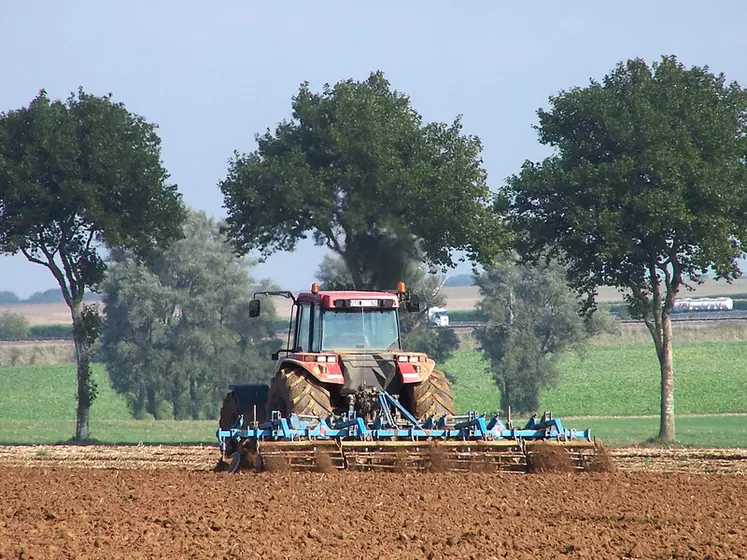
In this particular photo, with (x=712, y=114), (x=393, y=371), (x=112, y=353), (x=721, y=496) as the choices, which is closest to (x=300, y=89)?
(x=712, y=114)

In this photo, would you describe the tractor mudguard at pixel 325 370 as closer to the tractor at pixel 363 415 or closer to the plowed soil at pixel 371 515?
the tractor at pixel 363 415

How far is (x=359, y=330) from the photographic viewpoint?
19578 millimetres

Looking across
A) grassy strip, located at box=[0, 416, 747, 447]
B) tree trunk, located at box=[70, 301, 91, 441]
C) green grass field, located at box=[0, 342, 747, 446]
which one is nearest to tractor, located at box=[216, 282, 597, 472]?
tree trunk, located at box=[70, 301, 91, 441]

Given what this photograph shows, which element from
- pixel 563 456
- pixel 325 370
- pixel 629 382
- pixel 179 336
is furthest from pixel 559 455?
pixel 629 382

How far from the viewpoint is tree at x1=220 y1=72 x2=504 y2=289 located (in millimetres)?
34906

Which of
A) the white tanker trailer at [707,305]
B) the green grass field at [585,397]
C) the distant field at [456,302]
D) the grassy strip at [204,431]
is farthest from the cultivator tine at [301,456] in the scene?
the white tanker trailer at [707,305]

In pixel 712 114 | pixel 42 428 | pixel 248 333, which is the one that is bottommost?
pixel 42 428

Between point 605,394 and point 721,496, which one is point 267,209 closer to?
point 721,496

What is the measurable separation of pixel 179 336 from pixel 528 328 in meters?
17.1

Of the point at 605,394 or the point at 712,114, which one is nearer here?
the point at 712,114

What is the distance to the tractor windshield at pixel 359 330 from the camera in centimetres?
1945

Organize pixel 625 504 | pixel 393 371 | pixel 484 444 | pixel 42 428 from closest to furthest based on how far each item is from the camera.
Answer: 1. pixel 625 504
2. pixel 484 444
3. pixel 393 371
4. pixel 42 428

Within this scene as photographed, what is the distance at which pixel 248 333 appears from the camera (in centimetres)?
6619

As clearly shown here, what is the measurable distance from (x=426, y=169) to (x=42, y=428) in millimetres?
19806
